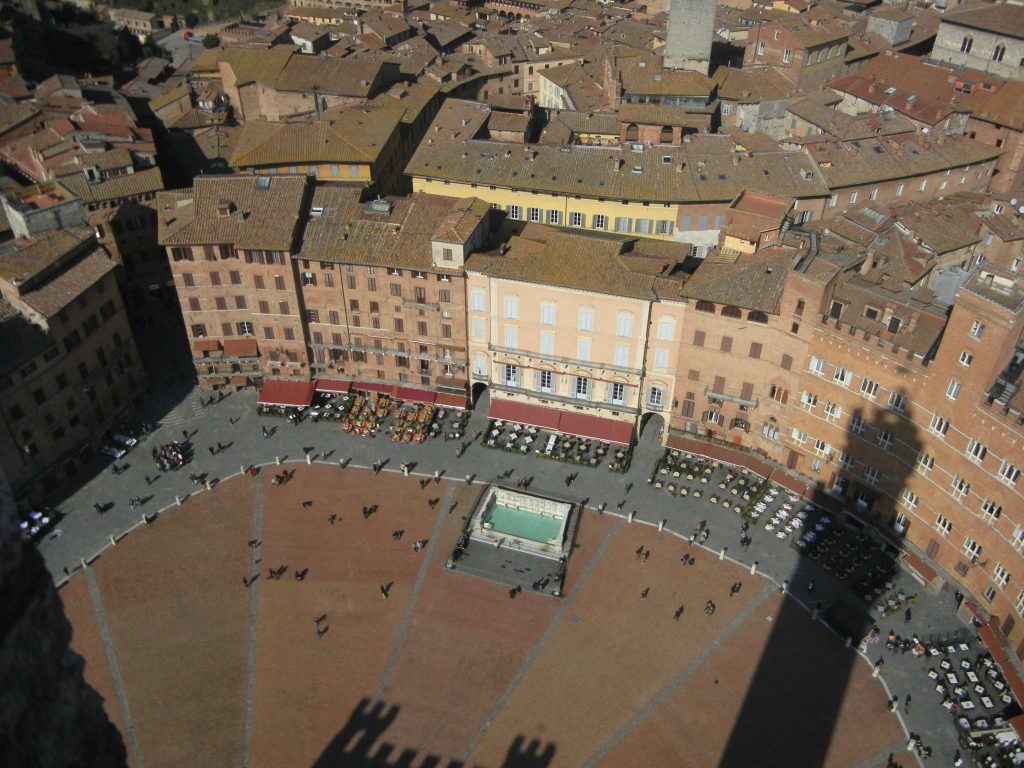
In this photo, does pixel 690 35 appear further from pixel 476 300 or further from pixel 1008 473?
pixel 1008 473

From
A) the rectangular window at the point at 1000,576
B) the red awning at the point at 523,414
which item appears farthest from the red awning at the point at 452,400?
the rectangular window at the point at 1000,576

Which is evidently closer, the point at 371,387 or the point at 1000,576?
the point at 1000,576

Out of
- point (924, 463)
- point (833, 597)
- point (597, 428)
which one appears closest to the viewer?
point (924, 463)

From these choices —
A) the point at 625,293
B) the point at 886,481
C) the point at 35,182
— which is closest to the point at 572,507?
the point at 625,293

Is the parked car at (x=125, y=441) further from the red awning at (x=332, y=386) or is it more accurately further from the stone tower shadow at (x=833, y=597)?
the stone tower shadow at (x=833, y=597)

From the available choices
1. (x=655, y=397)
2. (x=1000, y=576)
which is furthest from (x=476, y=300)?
(x=1000, y=576)

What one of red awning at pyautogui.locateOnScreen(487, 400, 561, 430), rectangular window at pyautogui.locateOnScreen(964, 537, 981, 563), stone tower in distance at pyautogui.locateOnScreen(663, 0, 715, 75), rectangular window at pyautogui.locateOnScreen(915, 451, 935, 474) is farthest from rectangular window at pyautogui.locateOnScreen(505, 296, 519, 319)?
stone tower in distance at pyautogui.locateOnScreen(663, 0, 715, 75)

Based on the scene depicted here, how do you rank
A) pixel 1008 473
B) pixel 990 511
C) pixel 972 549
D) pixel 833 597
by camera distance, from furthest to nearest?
1. pixel 833 597
2. pixel 972 549
3. pixel 990 511
4. pixel 1008 473
